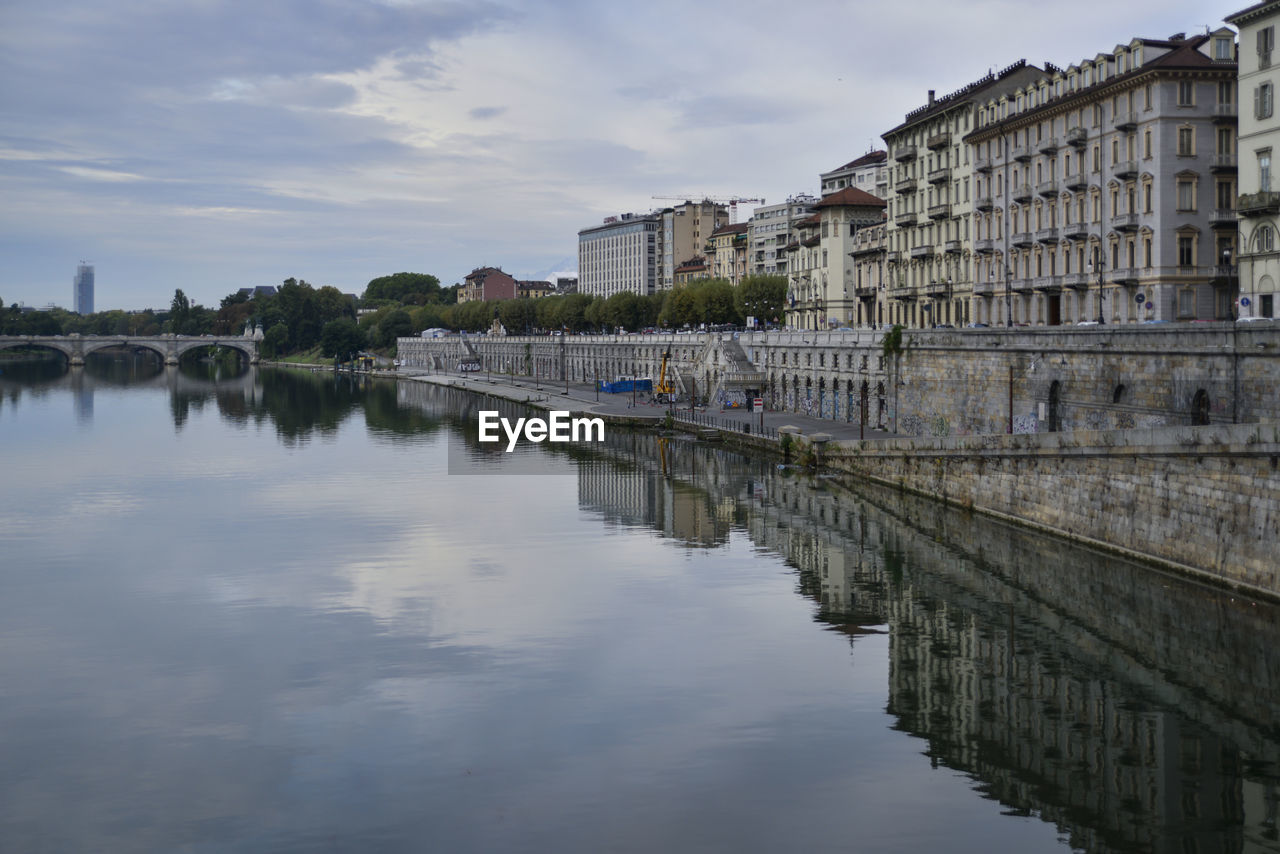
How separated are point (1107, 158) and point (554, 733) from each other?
47882 millimetres

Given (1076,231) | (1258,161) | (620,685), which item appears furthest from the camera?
(1076,231)

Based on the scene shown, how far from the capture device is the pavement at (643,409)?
73756 millimetres

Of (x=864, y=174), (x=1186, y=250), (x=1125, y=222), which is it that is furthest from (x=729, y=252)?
(x=1186, y=250)

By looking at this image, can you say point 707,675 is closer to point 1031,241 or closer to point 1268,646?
point 1268,646

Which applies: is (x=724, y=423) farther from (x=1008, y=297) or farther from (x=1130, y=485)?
(x=1130, y=485)

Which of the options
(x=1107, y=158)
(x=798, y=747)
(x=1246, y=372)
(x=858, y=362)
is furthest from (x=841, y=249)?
(x=798, y=747)

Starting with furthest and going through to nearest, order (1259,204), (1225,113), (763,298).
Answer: (763,298), (1225,113), (1259,204)

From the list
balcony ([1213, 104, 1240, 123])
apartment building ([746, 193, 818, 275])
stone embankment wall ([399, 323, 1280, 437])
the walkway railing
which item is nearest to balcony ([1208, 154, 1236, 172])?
balcony ([1213, 104, 1240, 123])

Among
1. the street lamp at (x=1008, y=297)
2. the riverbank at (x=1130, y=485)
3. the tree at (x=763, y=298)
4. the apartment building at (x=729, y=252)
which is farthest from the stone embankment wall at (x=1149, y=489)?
the apartment building at (x=729, y=252)

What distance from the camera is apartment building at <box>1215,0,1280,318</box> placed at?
49031mm

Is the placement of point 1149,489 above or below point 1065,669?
above

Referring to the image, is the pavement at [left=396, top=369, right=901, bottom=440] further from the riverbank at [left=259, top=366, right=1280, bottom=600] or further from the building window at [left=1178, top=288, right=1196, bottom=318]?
the building window at [left=1178, top=288, right=1196, bottom=318]

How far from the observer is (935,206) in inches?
3381

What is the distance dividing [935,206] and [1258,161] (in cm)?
3580
